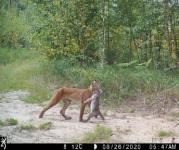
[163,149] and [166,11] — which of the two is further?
[166,11]

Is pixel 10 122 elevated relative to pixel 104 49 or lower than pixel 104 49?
lower

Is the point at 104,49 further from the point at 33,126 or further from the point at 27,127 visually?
the point at 27,127

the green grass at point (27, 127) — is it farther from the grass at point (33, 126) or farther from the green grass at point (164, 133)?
the green grass at point (164, 133)

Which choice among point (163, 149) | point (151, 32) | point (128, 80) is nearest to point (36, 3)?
point (151, 32)

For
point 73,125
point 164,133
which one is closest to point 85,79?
point 73,125

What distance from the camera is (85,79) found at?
14344 mm

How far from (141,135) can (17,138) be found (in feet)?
7.91

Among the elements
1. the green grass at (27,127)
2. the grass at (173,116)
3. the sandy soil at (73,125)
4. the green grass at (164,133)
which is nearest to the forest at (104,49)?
the sandy soil at (73,125)

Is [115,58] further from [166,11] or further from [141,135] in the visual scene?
[141,135]

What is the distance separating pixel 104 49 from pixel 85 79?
259 centimetres

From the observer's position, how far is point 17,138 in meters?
9.00

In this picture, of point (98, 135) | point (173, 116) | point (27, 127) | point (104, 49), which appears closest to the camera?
point (98, 135)

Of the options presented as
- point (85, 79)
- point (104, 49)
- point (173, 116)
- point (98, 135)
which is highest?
point (104, 49)

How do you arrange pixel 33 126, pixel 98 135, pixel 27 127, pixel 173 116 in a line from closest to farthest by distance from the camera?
pixel 98 135 → pixel 27 127 → pixel 33 126 → pixel 173 116
